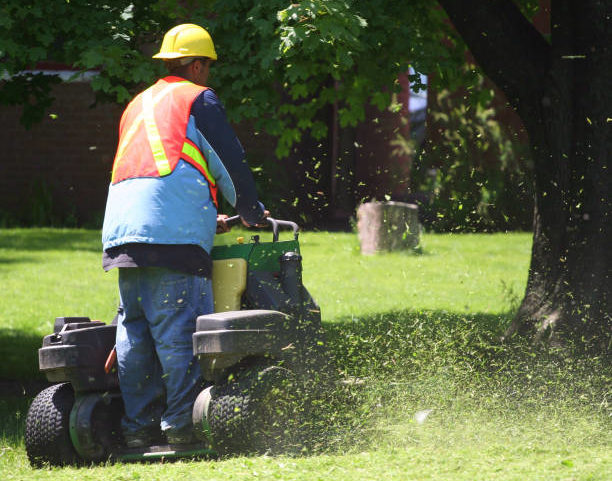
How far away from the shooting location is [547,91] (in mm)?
7277

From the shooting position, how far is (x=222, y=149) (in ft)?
16.1

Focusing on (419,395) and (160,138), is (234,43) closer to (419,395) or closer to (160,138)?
(160,138)

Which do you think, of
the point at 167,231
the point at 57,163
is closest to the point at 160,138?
the point at 167,231

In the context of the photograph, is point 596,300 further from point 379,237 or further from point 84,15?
point 379,237

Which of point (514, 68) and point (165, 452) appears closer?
point (165, 452)

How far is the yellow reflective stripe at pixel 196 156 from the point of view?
484 cm

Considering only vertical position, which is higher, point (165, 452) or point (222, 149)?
point (222, 149)

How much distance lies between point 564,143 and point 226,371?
3.55m

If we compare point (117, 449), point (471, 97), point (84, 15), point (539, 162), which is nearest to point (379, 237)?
point (471, 97)

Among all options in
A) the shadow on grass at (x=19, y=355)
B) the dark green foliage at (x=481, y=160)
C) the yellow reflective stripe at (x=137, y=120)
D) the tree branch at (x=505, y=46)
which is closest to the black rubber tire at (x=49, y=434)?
the yellow reflective stripe at (x=137, y=120)

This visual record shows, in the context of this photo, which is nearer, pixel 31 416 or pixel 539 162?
pixel 31 416

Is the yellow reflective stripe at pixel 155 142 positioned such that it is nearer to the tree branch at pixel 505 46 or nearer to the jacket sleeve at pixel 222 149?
the jacket sleeve at pixel 222 149

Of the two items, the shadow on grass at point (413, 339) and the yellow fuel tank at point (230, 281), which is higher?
the yellow fuel tank at point (230, 281)

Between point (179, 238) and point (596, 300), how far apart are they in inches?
141
